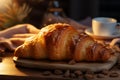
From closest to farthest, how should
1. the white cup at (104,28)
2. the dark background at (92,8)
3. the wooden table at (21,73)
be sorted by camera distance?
the wooden table at (21,73)
the white cup at (104,28)
the dark background at (92,8)

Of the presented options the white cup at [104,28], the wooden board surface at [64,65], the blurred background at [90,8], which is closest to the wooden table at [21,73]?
the wooden board surface at [64,65]

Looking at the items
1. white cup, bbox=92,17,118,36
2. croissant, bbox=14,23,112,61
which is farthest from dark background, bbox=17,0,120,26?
croissant, bbox=14,23,112,61

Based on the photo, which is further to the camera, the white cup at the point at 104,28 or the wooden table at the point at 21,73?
the white cup at the point at 104,28

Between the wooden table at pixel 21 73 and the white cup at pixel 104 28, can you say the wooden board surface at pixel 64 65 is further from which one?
the white cup at pixel 104 28

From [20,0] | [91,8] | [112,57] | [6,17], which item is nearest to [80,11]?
[91,8]

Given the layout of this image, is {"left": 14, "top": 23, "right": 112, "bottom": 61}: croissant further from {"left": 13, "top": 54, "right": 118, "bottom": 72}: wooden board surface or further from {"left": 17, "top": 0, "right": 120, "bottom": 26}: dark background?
{"left": 17, "top": 0, "right": 120, "bottom": 26}: dark background

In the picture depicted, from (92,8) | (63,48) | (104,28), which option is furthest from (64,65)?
(92,8)

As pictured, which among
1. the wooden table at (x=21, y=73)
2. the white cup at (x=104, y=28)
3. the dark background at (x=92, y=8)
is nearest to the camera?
the wooden table at (x=21, y=73)

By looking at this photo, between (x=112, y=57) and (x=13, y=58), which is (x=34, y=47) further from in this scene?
(x=112, y=57)
